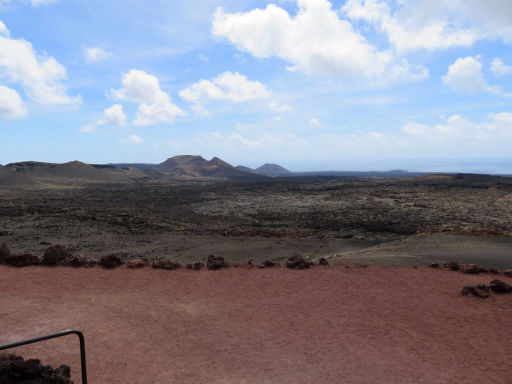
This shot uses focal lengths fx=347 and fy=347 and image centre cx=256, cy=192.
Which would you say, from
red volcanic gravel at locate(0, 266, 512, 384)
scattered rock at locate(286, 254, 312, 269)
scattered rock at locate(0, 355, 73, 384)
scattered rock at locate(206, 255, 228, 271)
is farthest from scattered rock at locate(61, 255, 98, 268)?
scattered rock at locate(0, 355, 73, 384)

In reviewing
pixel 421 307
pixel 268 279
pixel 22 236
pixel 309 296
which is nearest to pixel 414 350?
pixel 421 307

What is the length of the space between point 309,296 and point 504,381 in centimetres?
402

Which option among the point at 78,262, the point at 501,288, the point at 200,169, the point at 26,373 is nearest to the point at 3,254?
the point at 78,262

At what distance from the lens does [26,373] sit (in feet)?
13.2

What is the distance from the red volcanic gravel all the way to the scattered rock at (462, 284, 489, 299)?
232 mm

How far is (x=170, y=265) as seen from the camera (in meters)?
10.3

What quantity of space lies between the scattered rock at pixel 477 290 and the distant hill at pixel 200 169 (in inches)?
3604

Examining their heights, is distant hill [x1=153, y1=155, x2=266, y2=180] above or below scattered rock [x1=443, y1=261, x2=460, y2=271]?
above

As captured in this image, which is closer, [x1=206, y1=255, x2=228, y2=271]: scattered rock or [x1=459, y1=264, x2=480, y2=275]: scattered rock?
[x1=459, y1=264, x2=480, y2=275]: scattered rock

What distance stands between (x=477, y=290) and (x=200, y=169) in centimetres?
11469

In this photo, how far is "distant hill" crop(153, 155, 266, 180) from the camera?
4222 inches

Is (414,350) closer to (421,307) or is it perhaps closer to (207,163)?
(421,307)

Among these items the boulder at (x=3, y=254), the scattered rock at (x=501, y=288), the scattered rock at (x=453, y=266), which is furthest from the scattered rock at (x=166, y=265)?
the scattered rock at (x=501, y=288)

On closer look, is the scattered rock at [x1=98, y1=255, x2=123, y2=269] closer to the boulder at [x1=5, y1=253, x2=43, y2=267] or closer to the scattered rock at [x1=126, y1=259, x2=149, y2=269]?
the scattered rock at [x1=126, y1=259, x2=149, y2=269]
